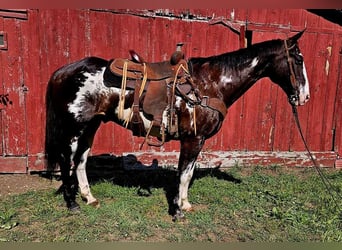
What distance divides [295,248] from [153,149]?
13.7ft

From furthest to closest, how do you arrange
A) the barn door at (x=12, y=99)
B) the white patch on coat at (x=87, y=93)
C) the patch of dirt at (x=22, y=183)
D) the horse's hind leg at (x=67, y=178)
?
1. the barn door at (x=12, y=99)
2. the patch of dirt at (x=22, y=183)
3. the horse's hind leg at (x=67, y=178)
4. the white patch on coat at (x=87, y=93)

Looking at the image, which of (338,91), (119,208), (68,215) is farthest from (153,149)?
(338,91)

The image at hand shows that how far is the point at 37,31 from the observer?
495cm

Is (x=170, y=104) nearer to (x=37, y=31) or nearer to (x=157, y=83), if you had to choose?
(x=157, y=83)

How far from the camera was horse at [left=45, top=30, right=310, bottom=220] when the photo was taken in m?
3.70

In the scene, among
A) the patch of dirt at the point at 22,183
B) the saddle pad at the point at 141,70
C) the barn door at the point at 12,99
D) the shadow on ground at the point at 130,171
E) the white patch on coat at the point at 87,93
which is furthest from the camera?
the shadow on ground at the point at 130,171

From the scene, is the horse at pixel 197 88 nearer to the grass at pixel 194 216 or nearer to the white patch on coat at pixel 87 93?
the white patch on coat at pixel 87 93

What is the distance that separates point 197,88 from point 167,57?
1.89 meters

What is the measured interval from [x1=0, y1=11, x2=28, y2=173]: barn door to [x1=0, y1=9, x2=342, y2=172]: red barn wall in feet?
0.05

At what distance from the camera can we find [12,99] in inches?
199

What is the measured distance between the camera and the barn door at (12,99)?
4.88 m

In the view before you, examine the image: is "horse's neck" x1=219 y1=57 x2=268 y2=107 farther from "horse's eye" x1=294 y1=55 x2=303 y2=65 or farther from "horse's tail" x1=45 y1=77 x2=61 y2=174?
"horse's tail" x1=45 y1=77 x2=61 y2=174

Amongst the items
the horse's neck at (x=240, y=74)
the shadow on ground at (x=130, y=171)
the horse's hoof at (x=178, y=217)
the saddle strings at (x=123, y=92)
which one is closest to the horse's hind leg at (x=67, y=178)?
the saddle strings at (x=123, y=92)

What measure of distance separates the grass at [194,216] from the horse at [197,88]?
369mm
